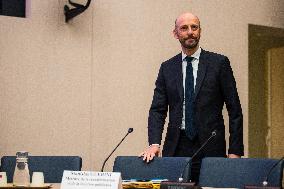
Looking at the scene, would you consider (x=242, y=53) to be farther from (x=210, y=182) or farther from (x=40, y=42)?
(x=210, y=182)

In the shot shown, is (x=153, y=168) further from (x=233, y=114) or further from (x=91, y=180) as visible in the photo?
(x=91, y=180)

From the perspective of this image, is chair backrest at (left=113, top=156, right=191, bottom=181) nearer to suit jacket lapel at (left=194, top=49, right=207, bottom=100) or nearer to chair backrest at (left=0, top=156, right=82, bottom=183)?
Result: chair backrest at (left=0, top=156, right=82, bottom=183)

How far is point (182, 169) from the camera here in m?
2.62

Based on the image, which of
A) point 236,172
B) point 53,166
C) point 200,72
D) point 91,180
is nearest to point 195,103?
point 200,72

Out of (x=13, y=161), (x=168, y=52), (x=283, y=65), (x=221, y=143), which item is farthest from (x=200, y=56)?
(x=283, y=65)

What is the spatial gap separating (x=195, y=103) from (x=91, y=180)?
1.33m

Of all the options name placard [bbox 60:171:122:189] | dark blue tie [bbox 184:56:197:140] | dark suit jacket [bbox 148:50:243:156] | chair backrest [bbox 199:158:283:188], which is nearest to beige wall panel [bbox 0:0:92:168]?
dark suit jacket [bbox 148:50:243:156]

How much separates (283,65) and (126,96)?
8.45 ft

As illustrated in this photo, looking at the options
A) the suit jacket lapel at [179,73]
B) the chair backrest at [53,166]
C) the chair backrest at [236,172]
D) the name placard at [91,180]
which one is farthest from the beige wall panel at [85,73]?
the name placard at [91,180]

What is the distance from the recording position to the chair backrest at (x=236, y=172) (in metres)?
2.45

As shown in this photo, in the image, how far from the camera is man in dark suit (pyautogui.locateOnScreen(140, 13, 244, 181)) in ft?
10.2

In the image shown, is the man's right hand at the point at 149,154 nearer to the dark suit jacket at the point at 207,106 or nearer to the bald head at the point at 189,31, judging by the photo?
the dark suit jacket at the point at 207,106

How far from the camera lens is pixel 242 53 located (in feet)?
17.4

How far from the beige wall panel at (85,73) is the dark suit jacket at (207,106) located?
1.25 metres
